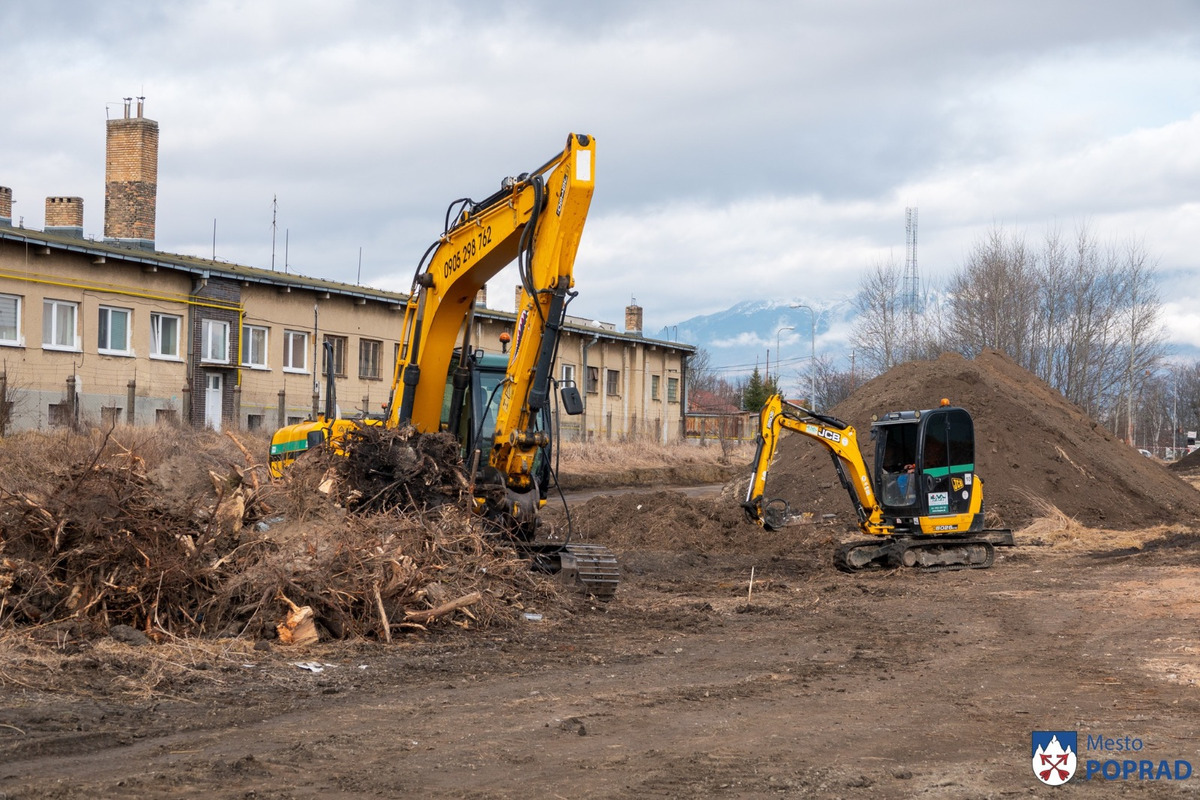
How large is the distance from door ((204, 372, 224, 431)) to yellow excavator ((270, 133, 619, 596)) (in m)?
19.3

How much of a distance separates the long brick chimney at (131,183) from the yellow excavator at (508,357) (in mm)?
21543

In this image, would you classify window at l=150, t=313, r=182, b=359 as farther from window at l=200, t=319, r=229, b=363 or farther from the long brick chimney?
the long brick chimney

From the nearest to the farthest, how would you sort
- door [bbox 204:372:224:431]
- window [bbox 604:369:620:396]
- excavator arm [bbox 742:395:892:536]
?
excavator arm [bbox 742:395:892:536] → door [bbox 204:372:224:431] → window [bbox 604:369:620:396]

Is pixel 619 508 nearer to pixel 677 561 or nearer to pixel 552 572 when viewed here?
pixel 677 561

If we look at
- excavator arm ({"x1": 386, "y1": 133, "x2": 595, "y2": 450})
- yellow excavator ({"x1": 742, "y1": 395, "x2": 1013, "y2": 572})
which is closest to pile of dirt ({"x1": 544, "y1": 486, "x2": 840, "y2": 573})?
yellow excavator ({"x1": 742, "y1": 395, "x2": 1013, "y2": 572})

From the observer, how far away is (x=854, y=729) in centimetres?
723

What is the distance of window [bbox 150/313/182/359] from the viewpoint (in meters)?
30.5

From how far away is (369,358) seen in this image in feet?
123

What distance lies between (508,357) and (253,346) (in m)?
22.6

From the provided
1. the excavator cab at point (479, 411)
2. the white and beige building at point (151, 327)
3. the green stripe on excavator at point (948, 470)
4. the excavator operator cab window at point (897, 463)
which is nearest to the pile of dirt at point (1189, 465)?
the white and beige building at point (151, 327)

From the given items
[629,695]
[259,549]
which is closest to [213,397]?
[259,549]

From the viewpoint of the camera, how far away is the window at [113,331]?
29.2m

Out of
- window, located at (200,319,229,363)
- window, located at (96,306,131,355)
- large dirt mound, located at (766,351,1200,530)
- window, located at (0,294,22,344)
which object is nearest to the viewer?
large dirt mound, located at (766,351,1200,530)

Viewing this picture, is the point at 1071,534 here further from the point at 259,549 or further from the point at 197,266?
the point at 197,266
